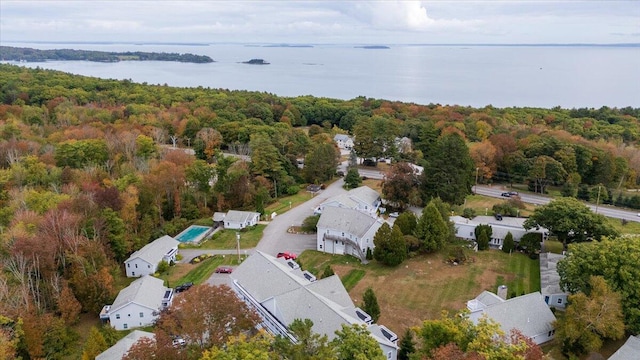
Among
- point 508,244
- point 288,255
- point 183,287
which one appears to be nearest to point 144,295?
point 183,287

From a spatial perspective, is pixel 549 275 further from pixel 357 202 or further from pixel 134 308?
pixel 134 308

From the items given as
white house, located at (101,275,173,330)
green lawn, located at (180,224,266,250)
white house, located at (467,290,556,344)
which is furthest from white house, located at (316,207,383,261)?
white house, located at (101,275,173,330)

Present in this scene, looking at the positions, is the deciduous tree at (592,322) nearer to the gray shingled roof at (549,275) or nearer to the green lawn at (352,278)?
the gray shingled roof at (549,275)

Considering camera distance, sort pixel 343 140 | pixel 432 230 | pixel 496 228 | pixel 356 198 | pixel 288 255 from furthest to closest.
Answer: pixel 343 140, pixel 356 198, pixel 496 228, pixel 288 255, pixel 432 230

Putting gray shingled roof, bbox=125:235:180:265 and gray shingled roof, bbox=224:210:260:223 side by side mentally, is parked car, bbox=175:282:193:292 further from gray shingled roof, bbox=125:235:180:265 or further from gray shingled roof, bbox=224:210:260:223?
gray shingled roof, bbox=224:210:260:223

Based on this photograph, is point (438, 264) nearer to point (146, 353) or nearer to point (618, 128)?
point (146, 353)

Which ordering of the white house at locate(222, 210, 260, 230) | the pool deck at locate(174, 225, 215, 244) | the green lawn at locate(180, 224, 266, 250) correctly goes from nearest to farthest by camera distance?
the green lawn at locate(180, 224, 266, 250) → the pool deck at locate(174, 225, 215, 244) → the white house at locate(222, 210, 260, 230)
